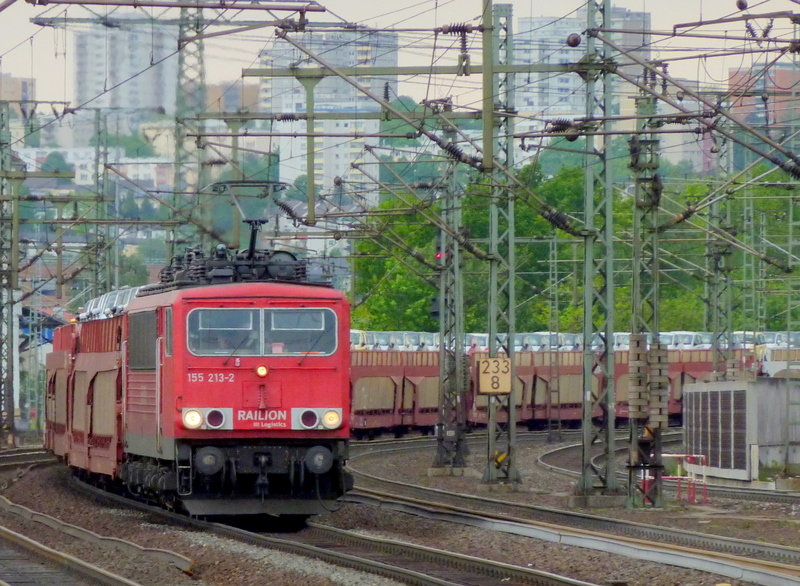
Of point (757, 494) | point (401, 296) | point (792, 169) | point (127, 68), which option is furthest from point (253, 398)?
point (401, 296)

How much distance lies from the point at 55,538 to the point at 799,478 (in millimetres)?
17160

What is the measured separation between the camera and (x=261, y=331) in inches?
736

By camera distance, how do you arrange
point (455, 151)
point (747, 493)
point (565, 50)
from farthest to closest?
point (747, 493), point (565, 50), point (455, 151)

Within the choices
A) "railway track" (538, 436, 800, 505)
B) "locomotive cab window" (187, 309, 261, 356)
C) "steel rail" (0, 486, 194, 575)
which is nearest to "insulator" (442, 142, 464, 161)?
"locomotive cab window" (187, 309, 261, 356)

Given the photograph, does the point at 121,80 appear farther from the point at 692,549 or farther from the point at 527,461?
the point at 692,549

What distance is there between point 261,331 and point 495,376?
1080 centimetres

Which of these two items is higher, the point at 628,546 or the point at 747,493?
the point at 628,546

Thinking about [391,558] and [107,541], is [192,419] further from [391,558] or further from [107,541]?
[391,558]

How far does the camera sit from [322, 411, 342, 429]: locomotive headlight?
18453 mm

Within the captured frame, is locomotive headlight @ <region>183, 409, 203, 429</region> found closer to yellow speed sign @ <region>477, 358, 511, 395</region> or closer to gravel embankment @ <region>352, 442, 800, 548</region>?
gravel embankment @ <region>352, 442, 800, 548</region>

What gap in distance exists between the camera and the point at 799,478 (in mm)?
30125

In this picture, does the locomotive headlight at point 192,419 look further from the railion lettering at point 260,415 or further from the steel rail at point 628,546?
the steel rail at point 628,546

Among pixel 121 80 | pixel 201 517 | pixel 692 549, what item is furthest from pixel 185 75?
pixel 692 549

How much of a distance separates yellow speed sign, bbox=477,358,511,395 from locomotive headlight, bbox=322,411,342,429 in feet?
34.0
